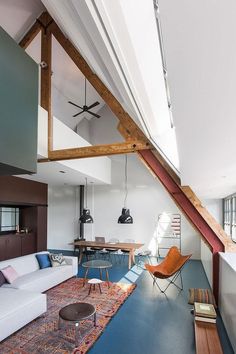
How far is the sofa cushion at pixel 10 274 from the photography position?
15.0ft

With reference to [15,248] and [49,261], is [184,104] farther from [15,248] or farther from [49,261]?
[15,248]

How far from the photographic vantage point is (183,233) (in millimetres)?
8547

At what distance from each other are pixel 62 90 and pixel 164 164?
16.0 ft

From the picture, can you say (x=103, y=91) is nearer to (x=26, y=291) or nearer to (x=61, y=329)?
(x=26, y=291)

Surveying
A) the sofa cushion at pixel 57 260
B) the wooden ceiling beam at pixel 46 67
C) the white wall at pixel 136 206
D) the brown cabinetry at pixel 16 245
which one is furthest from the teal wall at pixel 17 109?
the white wall at pixel 136 206

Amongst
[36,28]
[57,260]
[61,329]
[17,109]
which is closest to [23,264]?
[57,260]

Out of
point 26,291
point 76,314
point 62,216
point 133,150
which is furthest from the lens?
point 62,216

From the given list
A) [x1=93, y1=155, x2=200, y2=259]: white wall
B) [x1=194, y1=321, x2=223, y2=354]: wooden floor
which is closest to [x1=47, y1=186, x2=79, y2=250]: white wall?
[x1=93, y1=155, x2=200, y2=259]: white wall

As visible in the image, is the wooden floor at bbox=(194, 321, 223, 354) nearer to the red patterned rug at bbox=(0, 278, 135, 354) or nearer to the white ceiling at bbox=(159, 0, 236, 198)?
the red patterned rug at bbox=(0, 278, 135, 354)

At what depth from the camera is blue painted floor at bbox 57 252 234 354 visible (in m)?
3.15

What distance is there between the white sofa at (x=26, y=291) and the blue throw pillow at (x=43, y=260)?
0.26ft

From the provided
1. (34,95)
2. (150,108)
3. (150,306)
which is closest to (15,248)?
(150,306)

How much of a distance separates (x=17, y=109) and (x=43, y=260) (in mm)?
4837

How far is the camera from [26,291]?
4066 mm
